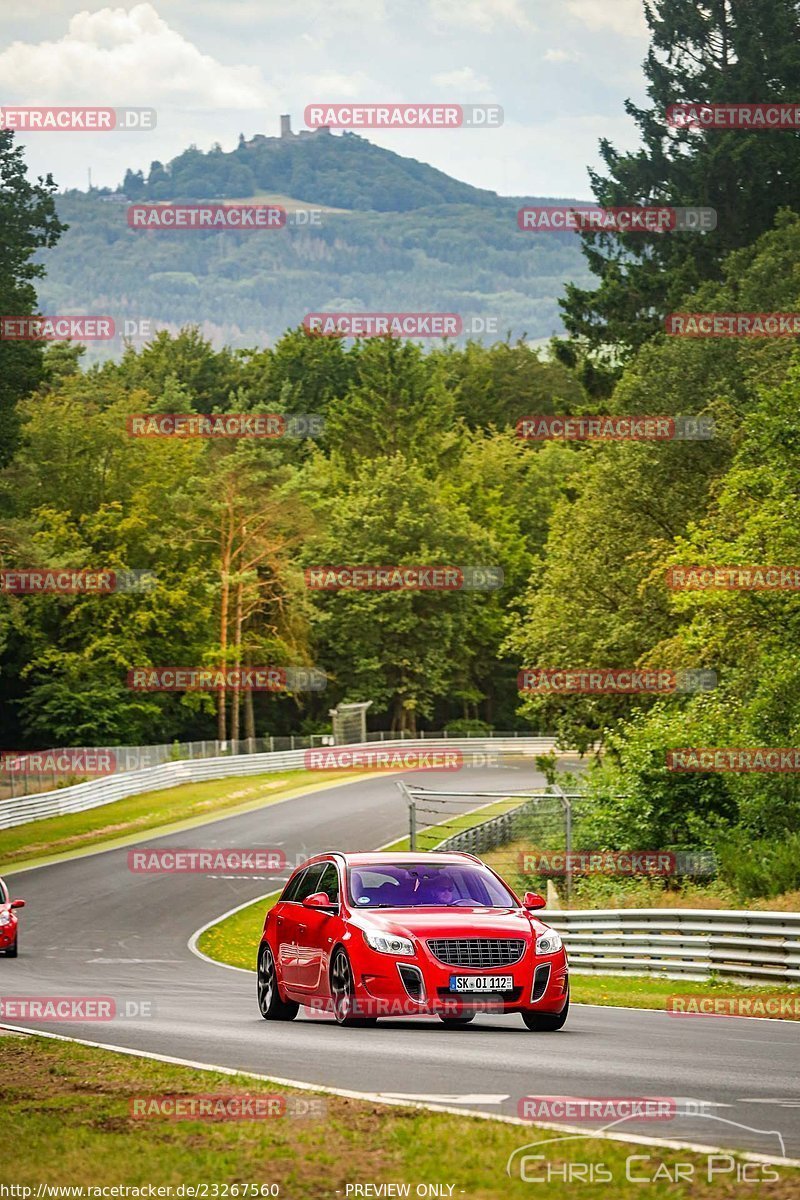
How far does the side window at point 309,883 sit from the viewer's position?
1667 cm

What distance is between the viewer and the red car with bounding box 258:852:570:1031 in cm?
1459

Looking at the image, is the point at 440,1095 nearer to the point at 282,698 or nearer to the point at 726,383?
the point at 726,383

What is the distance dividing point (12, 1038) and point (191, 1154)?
677 cm

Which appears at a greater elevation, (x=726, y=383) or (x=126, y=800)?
(x=726, y=383)

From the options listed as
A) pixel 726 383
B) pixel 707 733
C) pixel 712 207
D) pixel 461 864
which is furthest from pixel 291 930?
pixel 712 207

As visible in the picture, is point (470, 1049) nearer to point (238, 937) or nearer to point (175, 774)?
point (238, 937)

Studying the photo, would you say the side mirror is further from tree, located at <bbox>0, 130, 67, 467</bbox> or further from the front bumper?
tree, located at <bbox>0, 130, 67, 467</bbox>

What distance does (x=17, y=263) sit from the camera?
212ft

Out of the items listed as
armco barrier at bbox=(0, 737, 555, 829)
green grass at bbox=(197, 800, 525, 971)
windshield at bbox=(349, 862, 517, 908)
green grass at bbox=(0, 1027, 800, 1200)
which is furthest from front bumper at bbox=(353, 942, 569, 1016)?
armco barrier at bbox=(0, 737, 555, 829)

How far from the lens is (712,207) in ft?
216

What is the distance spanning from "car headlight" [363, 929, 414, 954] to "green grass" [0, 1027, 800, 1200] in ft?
13.1

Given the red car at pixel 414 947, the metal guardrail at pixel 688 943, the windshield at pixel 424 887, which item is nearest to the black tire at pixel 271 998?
the red car at pixel 414 947

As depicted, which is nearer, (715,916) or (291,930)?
(291,930)

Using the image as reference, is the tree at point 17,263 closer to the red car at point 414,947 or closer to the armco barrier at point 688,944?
the armco barrier at point 688,944
